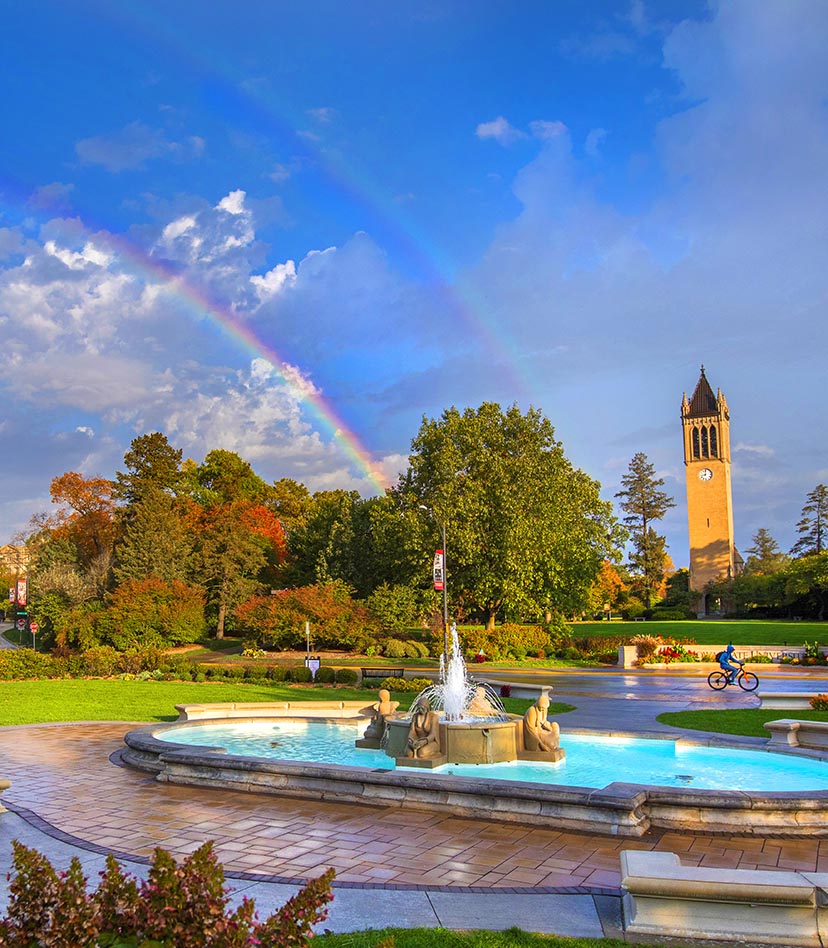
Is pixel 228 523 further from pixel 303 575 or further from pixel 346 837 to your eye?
pixel 346 837

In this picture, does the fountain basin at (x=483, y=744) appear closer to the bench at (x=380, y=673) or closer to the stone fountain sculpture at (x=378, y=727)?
the stone fountain sculpture at (x=378, y=727)

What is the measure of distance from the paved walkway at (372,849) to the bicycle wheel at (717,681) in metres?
18.3

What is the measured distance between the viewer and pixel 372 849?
744cm

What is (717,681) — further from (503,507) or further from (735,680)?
(503,507)

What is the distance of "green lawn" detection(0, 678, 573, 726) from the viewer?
58.9ft

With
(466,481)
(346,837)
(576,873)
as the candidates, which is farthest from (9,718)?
(466,481)

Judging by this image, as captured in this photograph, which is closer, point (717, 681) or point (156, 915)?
point (156, 915)

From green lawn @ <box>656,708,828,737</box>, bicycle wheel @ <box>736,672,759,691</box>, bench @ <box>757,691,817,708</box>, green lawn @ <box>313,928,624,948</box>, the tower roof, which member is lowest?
bicycle wheel @ <box>736,672,759,691</box>

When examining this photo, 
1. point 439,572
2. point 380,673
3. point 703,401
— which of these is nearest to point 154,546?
point 439,572

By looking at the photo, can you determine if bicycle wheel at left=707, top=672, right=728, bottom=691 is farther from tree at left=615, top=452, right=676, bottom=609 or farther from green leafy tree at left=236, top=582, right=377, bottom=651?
tree at left=615, top=452, right=676, bottom=609

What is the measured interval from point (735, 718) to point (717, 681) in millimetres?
8993

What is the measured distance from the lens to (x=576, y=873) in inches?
267

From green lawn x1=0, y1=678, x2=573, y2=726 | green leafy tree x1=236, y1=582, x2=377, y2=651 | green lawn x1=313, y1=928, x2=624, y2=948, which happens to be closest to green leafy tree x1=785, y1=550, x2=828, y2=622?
green leafy tree x1=236, y1=582, x2=377, y2=651

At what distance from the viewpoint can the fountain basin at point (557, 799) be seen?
8031mm
